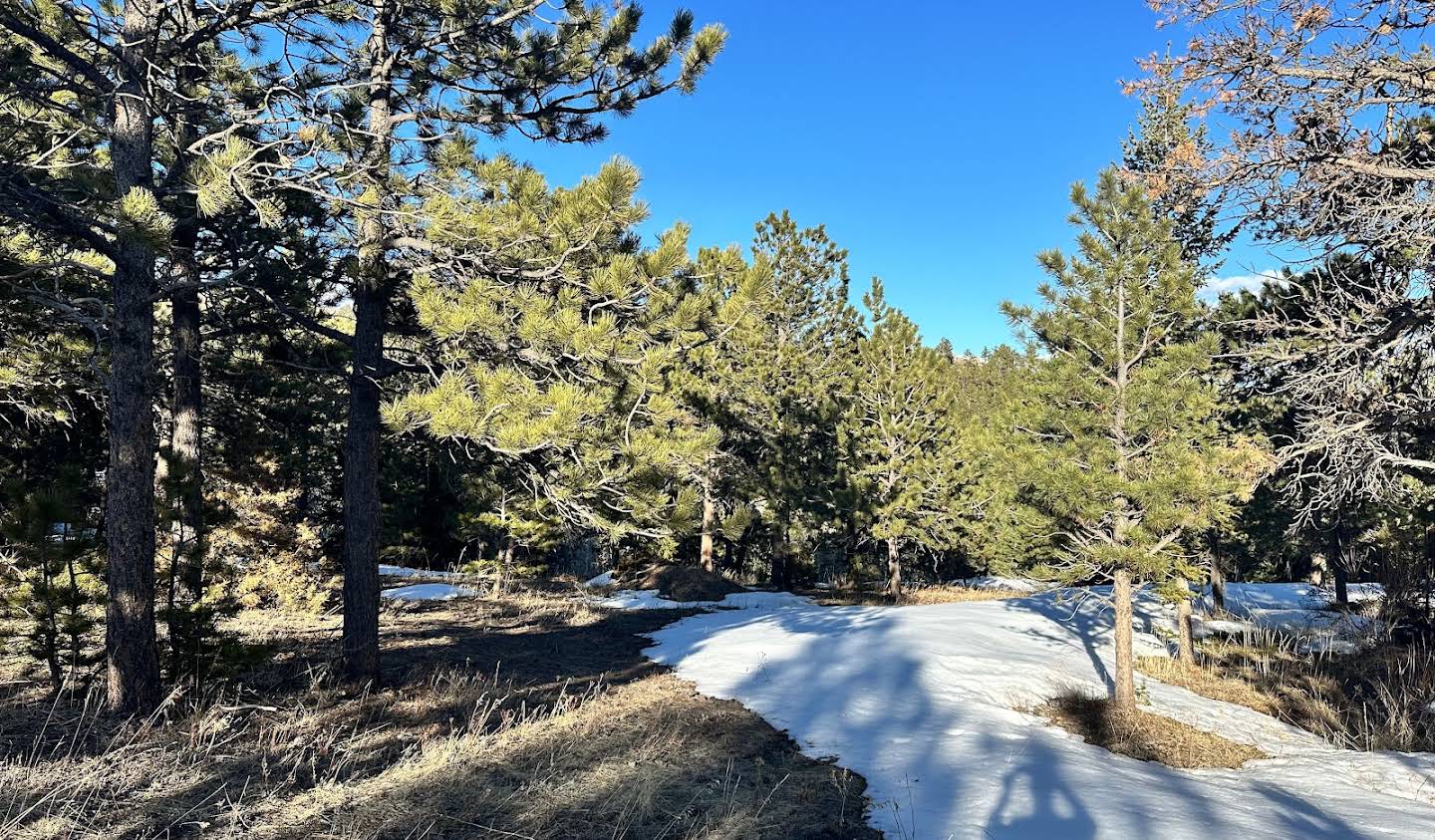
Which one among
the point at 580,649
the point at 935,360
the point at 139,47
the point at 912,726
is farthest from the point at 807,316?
the point at 139,47

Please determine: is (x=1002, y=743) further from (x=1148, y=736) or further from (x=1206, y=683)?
(x=1206, y=683)

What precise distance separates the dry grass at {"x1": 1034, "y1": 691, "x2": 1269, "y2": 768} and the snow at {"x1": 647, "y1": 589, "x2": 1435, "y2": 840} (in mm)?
274

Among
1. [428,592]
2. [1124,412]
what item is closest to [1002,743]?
[1124,412]

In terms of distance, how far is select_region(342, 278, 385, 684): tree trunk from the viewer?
6812 millimetres

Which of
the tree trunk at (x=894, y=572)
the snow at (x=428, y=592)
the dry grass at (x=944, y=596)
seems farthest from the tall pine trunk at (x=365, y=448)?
the tree trunk at (x=894, y=572)

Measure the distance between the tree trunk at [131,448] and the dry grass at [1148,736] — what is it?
855 cm

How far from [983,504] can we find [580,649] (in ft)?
42.6

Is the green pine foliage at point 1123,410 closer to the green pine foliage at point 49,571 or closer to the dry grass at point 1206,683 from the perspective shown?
the dry grass at point 1206,683

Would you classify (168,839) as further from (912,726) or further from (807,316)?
(807,316)

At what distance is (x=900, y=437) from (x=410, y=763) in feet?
52.7

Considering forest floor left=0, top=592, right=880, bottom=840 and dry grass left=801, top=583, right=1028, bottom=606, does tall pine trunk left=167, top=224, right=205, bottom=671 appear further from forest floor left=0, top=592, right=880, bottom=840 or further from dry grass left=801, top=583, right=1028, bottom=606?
dry grass left=801, top=583, right=1028, bottom=606

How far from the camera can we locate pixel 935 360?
64.7 feet

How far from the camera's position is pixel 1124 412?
27.1ft

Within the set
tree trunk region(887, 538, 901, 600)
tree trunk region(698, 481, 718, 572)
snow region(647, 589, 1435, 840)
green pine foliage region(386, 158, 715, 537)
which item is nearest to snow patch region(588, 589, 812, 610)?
tree trunk region(887, 538, 901, 600)
